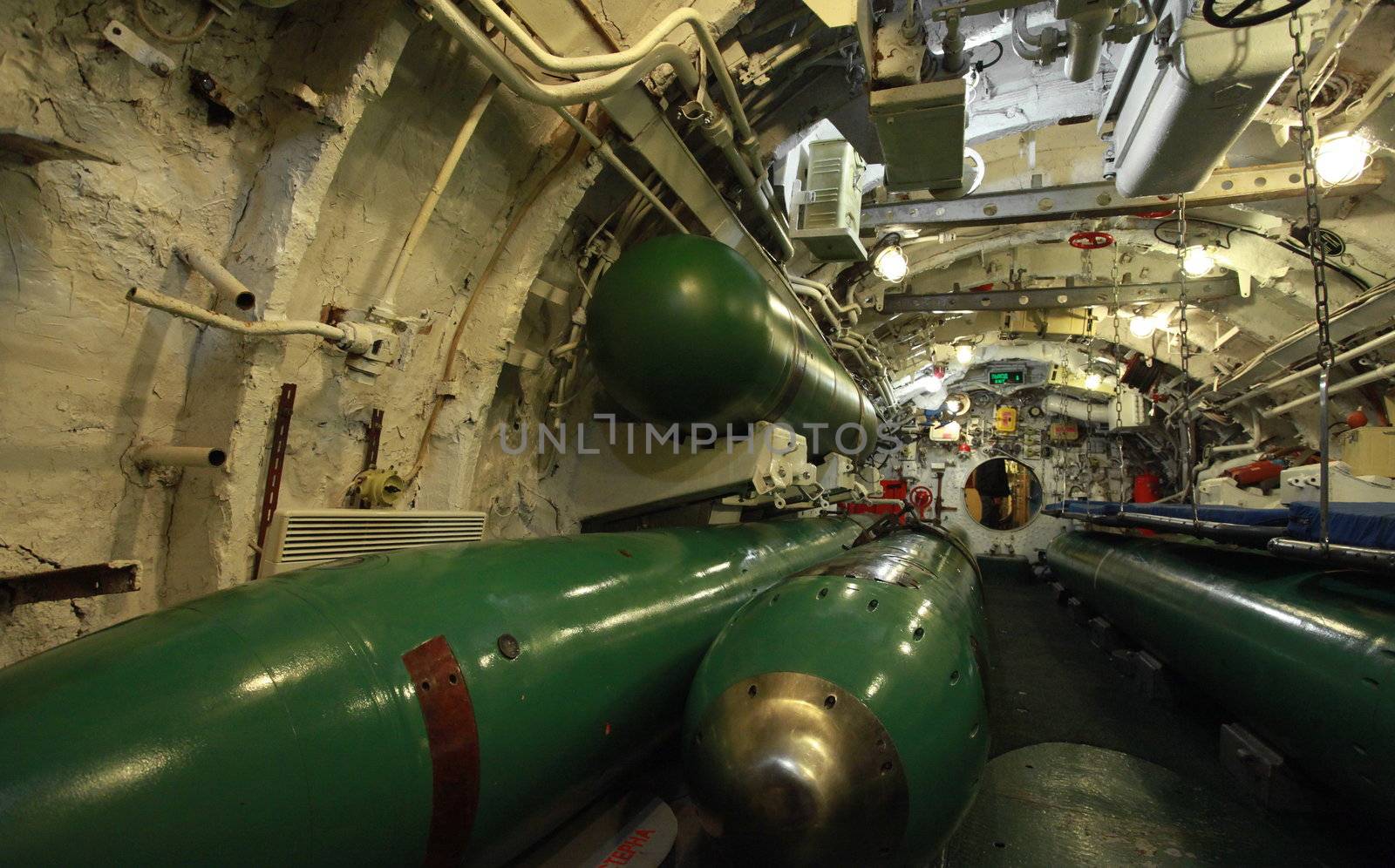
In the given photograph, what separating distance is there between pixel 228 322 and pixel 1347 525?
3.65 m

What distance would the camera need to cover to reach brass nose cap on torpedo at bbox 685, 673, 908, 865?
53.9 inches

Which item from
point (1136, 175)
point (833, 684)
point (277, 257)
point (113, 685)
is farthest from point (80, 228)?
point (1136, 175)

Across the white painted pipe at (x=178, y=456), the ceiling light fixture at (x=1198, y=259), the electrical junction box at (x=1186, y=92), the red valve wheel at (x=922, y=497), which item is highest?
the ceiling light fixture at (x=1198, y=259)

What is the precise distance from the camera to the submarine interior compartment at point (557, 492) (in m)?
1.27

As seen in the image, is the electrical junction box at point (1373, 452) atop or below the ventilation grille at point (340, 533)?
atop

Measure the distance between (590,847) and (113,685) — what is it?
1432mm

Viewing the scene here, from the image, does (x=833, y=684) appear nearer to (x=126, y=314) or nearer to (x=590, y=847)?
(x=590, y=847)

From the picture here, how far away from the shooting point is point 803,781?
1371 millimetres

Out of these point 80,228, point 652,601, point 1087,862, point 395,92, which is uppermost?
point 395,92

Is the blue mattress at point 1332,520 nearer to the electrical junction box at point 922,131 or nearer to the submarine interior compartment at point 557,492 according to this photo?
the submarine interior compartment at point 557,492

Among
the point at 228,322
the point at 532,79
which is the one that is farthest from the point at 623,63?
the point at 228,322

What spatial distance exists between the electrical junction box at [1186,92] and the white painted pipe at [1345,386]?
6.62ft

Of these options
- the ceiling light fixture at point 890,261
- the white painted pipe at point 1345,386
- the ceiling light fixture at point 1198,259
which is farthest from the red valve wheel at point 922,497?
the ceiling light fixture at point 890,261

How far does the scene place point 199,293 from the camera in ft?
6.21
